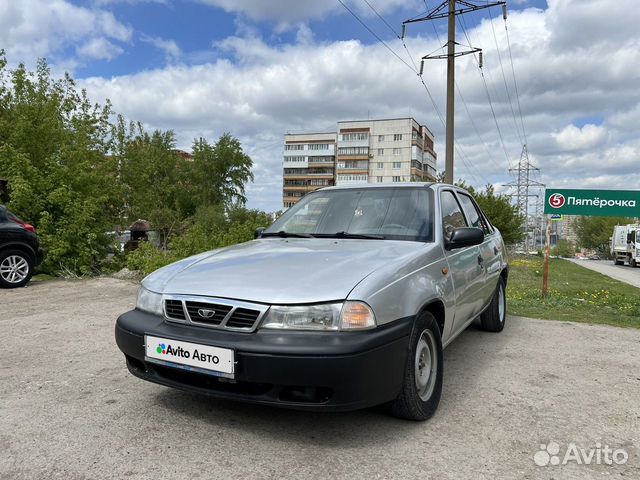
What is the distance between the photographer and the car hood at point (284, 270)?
246 centimetres

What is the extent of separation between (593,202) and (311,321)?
762 cm

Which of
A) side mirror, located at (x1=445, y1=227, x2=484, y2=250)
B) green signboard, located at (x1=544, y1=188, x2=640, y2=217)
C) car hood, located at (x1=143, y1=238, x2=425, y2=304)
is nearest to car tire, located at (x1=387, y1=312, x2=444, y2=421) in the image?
car hood, located at (x1=143, y1=238, x2=425, y2=304)

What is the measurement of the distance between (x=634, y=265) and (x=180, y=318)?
3881cm

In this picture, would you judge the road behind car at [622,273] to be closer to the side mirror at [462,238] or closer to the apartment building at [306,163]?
the side mirror at [462,238]

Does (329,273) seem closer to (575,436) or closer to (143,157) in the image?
(575,436)

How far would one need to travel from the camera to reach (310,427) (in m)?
2.77

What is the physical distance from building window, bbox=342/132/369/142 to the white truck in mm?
55879

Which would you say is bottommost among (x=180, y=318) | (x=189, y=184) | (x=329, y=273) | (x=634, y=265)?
(x=634, y=265)

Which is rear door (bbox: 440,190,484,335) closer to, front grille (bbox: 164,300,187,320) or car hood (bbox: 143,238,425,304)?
car hood (bbox: 143,238,425,304)

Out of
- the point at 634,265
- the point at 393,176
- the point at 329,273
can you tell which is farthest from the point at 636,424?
the point at 393,176

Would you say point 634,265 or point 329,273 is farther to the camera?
point 634,265

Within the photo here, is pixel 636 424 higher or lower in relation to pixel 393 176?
lower

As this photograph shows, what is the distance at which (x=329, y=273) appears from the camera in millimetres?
2611

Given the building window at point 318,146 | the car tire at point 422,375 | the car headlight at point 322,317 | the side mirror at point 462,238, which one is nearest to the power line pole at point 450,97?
the side mirror at point 462,238
